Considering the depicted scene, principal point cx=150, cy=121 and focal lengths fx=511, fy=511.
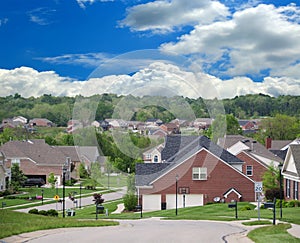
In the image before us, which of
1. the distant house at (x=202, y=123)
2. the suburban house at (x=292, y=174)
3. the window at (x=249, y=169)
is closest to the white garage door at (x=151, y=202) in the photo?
the suburban house at (x=292, y=174)

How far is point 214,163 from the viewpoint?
37.0 meters

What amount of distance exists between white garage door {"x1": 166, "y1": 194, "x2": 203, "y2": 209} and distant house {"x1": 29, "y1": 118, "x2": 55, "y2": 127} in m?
88.1

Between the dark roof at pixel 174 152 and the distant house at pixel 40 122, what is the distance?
9707cm

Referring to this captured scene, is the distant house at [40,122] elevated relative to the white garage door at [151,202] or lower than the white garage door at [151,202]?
elevated

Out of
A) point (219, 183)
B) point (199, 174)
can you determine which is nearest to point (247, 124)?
point (219, 183)

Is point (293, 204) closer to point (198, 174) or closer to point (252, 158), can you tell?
point (198, 174)

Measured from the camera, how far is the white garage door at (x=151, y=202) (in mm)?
37312

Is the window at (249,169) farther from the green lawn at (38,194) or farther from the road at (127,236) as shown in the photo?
the road at (127,236)

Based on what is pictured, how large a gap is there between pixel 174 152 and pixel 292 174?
17123mm

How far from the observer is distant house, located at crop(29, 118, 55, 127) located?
129475 mm

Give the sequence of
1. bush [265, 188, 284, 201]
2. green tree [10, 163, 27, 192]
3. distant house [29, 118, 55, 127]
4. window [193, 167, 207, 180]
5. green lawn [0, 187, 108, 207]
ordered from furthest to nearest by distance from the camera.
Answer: distant house [29, 118, 55, 127] → green tree [10, 163, 27, 192] → green lawn [0, 187, 108, 207] → window [193, 167, 207, 180] → bush [265, 188, 284, 201]

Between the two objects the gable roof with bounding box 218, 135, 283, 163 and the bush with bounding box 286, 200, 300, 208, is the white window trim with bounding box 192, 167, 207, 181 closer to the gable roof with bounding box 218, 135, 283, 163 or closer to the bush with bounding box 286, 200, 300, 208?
the bush with bounding box 286, 200, 300, 208

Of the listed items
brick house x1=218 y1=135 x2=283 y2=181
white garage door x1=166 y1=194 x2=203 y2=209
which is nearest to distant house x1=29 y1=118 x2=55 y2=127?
brick house x1=218 y1=135 x2=283 y2=181

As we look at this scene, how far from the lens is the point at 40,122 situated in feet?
461
